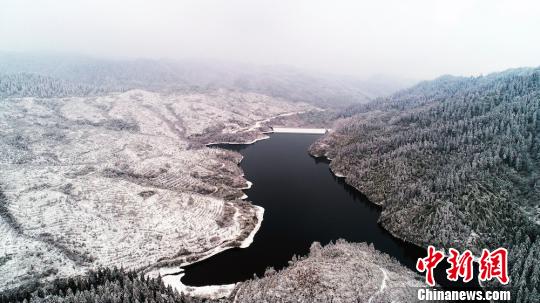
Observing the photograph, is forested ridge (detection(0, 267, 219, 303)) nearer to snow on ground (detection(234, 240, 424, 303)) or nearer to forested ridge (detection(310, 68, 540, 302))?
snow on ground (detection(234, 240, 424, 303))

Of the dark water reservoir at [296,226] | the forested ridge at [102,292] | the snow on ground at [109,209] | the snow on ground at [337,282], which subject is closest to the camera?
the forested ridge at [102,292]

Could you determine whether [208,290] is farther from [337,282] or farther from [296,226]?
[296,226]

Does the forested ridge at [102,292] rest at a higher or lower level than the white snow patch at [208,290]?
higher

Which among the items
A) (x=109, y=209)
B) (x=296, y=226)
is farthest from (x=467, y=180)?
(x=109, y=209)

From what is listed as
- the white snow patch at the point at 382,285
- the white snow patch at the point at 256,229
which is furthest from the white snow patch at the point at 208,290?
the white snow patch at the point at 382,285

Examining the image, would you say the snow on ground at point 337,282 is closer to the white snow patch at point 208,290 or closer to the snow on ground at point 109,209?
the white snow patch at point 208,290

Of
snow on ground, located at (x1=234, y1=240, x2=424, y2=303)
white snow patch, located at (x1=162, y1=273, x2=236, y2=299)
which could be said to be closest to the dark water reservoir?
white snow patch, located at (x1=162, y1=273, x2=236, y2=299)
